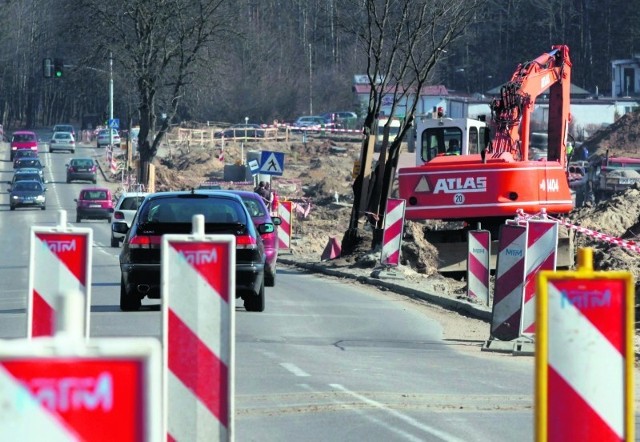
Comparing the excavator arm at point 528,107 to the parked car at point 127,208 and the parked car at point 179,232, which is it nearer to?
the parked car at point 179,232

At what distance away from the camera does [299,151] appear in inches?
3142

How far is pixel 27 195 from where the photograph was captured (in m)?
58.2

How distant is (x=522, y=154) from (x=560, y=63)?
9.06 ft

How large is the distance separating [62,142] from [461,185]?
70797mm

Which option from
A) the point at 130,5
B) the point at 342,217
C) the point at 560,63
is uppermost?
the point at 130,5

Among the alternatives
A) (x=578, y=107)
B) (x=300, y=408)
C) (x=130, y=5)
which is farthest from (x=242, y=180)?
(x=300, y=408)

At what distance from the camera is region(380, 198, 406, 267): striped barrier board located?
78.4ft

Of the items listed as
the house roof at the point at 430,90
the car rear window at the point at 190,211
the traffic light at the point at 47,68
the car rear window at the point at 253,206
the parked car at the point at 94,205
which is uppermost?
the house roof at the point at 430,90

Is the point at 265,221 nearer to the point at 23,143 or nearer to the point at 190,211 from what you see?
the point at 190,211

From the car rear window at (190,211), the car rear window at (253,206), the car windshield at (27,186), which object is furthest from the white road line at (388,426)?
the car windshield at (27,186)

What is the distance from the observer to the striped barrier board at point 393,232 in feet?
78.4

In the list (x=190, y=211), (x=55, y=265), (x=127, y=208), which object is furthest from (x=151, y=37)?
(x=55, y=265)

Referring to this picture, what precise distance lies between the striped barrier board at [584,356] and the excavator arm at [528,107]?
20246mm

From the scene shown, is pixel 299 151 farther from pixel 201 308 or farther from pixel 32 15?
pixel 201 308
